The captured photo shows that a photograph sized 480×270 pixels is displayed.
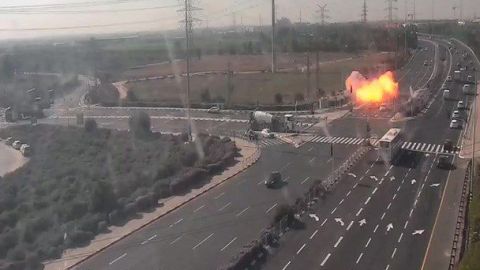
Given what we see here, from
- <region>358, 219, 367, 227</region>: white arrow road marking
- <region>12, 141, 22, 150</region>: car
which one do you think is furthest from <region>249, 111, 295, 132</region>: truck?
<region>358, 219, 367, 227</region>: white arrow road marking

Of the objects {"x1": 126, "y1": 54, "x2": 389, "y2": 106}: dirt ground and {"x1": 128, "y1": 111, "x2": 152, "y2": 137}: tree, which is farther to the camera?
{"x1": 126, "y1": 54, "x2": 389, "y2": 106}: dirt ground

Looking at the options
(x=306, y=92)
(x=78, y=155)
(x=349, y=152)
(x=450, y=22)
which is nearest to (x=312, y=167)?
(x=349, y=152)

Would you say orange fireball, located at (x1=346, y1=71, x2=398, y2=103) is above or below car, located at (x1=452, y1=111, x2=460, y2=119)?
above

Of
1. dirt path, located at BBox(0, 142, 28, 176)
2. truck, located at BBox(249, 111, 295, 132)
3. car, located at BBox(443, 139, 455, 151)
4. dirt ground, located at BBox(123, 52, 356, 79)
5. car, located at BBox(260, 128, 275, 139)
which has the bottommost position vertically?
dirt path, located at BBox(0, 142, 28, 176)

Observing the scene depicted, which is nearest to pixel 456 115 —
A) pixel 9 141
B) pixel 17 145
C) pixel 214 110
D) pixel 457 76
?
pixel 214 110

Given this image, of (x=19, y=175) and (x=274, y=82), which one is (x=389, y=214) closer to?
(x=19, y=175)

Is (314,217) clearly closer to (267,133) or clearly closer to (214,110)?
(267,133)

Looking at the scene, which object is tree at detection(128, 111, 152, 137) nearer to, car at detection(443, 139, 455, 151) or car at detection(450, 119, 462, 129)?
car at detection(443, 139, 455, 151)

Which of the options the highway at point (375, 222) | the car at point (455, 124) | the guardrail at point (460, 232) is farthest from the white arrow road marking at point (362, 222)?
the car at point (455, 124)
